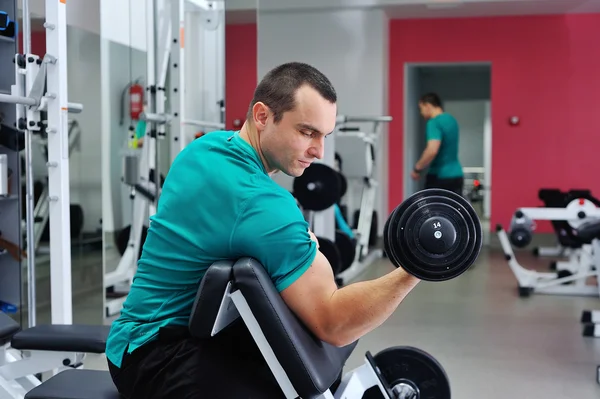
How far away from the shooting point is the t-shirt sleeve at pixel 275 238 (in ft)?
4.10

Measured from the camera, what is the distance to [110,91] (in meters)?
4.69

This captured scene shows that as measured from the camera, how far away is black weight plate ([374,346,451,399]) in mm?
2045

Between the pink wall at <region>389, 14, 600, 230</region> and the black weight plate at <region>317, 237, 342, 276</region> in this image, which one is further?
the pink wall at <region>389, 14, 600, 230</region>

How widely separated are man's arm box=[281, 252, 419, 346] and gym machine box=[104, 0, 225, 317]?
3036 millimetres

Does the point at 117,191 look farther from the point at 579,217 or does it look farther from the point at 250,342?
the point at 250,342

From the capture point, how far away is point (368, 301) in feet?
4.11

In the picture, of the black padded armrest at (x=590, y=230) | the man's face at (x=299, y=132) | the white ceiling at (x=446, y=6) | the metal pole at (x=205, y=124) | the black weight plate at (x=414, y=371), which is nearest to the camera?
the man's face at (x=299, y=132)

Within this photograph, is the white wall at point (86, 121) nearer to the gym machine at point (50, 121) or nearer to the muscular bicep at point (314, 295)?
the gym machine at point (50, 121)

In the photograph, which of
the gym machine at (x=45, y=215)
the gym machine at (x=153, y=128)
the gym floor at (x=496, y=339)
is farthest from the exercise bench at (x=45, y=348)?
the gym machine at (x=45, y=215)

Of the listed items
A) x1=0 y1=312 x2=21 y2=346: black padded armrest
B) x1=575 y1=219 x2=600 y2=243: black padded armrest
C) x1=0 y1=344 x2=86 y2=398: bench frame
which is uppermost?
x1=575 y1=219 x2=600 y2=243: black padded armrest

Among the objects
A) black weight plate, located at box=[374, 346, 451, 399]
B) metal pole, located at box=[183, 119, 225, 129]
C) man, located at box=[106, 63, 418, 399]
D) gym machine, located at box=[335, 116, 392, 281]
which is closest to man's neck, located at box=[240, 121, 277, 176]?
man, located at box=[106, 63, 418, 399]

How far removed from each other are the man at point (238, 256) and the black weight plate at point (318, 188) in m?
3.23

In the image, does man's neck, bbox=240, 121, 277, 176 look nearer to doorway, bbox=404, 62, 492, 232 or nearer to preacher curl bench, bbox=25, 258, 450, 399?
preacher curl bench, bbox=25, 258, 450, 399

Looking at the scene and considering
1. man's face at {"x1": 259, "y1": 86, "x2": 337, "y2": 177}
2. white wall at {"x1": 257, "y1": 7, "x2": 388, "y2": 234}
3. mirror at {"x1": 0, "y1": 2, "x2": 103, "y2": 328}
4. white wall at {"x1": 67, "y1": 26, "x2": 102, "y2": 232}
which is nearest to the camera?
man's face at {"x1": 259, "y1": 86, "x2": 337, "y2": 177}
